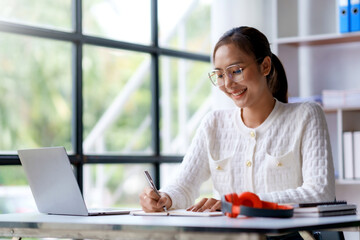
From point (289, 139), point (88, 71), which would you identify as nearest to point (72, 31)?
point (289, 139)

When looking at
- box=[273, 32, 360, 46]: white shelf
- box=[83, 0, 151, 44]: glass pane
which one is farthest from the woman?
box=[83, 0, 151, 44]: glass pane

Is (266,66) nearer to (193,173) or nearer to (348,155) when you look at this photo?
(193,173)

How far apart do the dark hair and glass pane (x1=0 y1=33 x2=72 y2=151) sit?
6841mm

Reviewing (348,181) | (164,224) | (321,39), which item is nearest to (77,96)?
(321,39)

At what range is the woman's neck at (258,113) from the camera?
8.38 feet

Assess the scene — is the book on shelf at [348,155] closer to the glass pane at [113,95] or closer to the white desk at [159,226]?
the white desk at [159,226]

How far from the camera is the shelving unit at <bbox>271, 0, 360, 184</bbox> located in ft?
13.6

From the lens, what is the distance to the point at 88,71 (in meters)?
10.5

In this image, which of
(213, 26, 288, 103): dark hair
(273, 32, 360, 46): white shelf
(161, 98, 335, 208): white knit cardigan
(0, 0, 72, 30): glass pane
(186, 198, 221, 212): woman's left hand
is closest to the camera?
Answer: (186, 198, 221, 212): woman's left hand

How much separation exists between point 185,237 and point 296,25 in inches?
111

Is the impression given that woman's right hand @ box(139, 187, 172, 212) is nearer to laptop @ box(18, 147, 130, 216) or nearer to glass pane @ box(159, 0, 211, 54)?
laptop @ box(18, 147, 130, 216)

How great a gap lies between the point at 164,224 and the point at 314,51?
2.78 metres

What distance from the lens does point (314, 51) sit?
14.0 feet

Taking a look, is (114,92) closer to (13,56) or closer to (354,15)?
(13,56)
